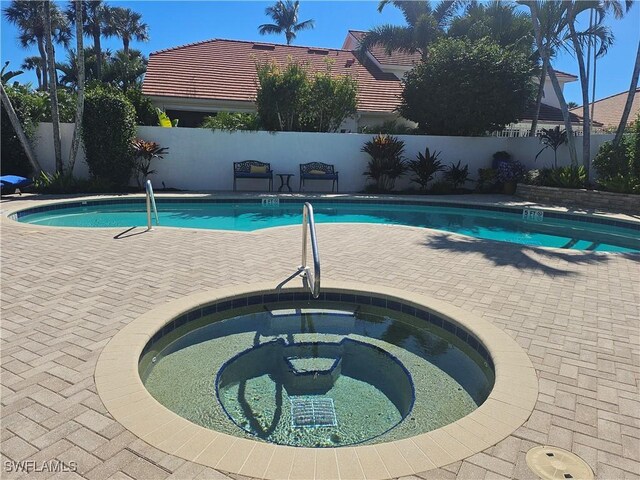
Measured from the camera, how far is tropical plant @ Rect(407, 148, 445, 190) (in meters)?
15.4

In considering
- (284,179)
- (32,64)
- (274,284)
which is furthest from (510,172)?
(32,64)

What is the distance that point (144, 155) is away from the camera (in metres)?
13.9

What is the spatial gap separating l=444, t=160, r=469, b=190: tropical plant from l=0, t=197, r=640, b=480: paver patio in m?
7.46

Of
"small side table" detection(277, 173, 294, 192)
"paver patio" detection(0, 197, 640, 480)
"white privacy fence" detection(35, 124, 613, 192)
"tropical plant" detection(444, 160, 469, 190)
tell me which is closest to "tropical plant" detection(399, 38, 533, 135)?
"white privacy fence" detection(35, 124, 613, 192)

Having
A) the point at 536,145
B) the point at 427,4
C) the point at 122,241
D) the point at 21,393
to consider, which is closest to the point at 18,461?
the point at 21,393

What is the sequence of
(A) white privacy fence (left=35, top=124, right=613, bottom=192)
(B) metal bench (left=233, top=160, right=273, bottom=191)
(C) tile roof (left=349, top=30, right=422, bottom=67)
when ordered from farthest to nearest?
(C) tile roof (left=349, top=30, right=422, bottom=67) < (B) metal bench (left=233, top=160, right=273, bottom=191) < (A) white privacy fence (left=35, top=124, right=613, bottom=192)

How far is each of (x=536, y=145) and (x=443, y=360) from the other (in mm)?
14348

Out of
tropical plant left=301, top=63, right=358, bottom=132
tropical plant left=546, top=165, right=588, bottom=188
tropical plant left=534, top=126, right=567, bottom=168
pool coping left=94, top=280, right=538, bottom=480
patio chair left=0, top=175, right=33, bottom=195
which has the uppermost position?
tropical plant left=301, top=63, right=358, bottom=132

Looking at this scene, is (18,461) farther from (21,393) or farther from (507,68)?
(507,68)

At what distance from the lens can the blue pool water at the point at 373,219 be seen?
33.6 feet

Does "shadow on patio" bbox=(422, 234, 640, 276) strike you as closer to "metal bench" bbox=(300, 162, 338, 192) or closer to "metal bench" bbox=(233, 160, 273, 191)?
"metal bench" bbox=(300, 162, 338, 192)

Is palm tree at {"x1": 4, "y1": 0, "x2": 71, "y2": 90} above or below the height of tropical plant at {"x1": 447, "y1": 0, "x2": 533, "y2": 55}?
above

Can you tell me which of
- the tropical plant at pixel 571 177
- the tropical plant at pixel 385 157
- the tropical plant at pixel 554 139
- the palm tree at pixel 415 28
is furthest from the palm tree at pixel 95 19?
the tropical plant at pixel 571 177

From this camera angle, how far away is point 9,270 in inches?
226
